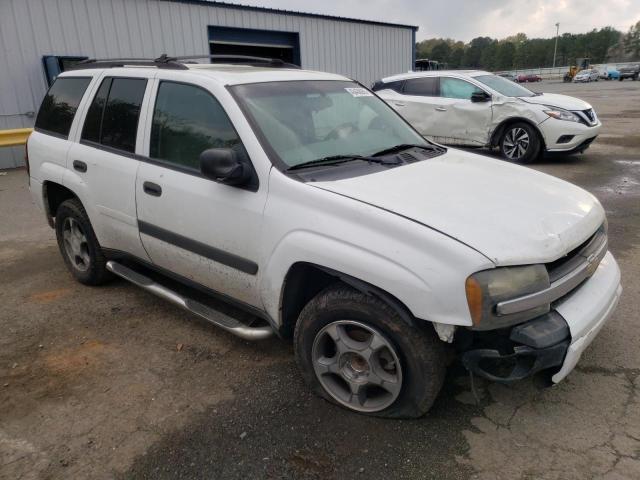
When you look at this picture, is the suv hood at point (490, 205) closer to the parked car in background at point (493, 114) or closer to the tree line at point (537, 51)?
the parked car in background at point (493, 114)

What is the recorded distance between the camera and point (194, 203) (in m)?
3.12

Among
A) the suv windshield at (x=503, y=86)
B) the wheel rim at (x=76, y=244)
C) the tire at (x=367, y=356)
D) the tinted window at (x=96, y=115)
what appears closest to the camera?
the tire at (x=367, y=356)

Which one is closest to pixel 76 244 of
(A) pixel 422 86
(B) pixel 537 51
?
(A) pixel 422 86

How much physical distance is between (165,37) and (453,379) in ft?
41.4

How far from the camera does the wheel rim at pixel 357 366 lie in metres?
2.57

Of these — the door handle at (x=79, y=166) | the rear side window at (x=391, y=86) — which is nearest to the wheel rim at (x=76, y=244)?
the door handle at (x=79, y=166)

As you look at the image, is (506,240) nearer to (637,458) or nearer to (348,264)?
(348,264)

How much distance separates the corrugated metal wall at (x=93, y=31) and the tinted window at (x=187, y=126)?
9.78 metres

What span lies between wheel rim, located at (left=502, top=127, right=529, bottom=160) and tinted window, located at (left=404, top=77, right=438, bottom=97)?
5.78ft

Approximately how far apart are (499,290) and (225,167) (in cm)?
152

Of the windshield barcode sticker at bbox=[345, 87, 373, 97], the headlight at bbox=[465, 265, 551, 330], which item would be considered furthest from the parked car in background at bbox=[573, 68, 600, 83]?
the headlight at bbox=[465, 265, 551, 330]

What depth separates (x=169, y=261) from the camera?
3.49 meters

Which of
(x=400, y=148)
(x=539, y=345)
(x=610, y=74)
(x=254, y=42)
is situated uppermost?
(x=254, y=42)

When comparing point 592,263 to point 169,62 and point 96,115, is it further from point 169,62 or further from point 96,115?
point 96,115
